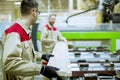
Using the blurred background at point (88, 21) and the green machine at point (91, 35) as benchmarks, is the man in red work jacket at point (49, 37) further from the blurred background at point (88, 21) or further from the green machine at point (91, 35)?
the green machine at point (91, 35)

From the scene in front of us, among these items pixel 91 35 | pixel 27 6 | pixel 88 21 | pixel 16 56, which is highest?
pixel 27 6

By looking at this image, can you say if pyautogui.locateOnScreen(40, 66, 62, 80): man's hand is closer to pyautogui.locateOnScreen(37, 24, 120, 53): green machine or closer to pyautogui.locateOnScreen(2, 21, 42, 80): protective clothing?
pyautogui.locateOnScreen(2, 21, 42, 80): protective clothing

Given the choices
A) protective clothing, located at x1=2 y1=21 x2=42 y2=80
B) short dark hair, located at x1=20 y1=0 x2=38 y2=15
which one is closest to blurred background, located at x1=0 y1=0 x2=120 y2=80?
short dark hair, located at x1=20 y1=0 x2=38 y2=15

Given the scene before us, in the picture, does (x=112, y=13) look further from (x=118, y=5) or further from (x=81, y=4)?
(x=81, y=4)

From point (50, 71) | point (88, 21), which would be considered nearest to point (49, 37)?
point (88, 21)

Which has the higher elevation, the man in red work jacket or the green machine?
the man in red work jacket

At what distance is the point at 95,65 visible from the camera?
12.8ft

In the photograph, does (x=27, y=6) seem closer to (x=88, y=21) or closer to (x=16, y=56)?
(x=16, y=56)

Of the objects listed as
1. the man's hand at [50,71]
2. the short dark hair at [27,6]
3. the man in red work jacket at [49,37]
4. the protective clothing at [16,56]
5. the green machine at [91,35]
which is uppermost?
the short dark hair at [27,6]

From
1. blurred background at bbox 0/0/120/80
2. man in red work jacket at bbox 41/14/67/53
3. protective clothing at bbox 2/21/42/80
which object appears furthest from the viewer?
blurred background at bbox 0/0/120/80

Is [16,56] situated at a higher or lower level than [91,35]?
higher

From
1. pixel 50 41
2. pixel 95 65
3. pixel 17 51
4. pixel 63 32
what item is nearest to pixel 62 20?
pixel 63 32

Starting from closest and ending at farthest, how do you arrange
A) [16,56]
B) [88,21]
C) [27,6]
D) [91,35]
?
[16,56] < [27,6] < [91,35] < [88,21]

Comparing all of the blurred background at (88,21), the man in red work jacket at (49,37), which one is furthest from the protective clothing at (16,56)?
the blurred background at (88,21)
